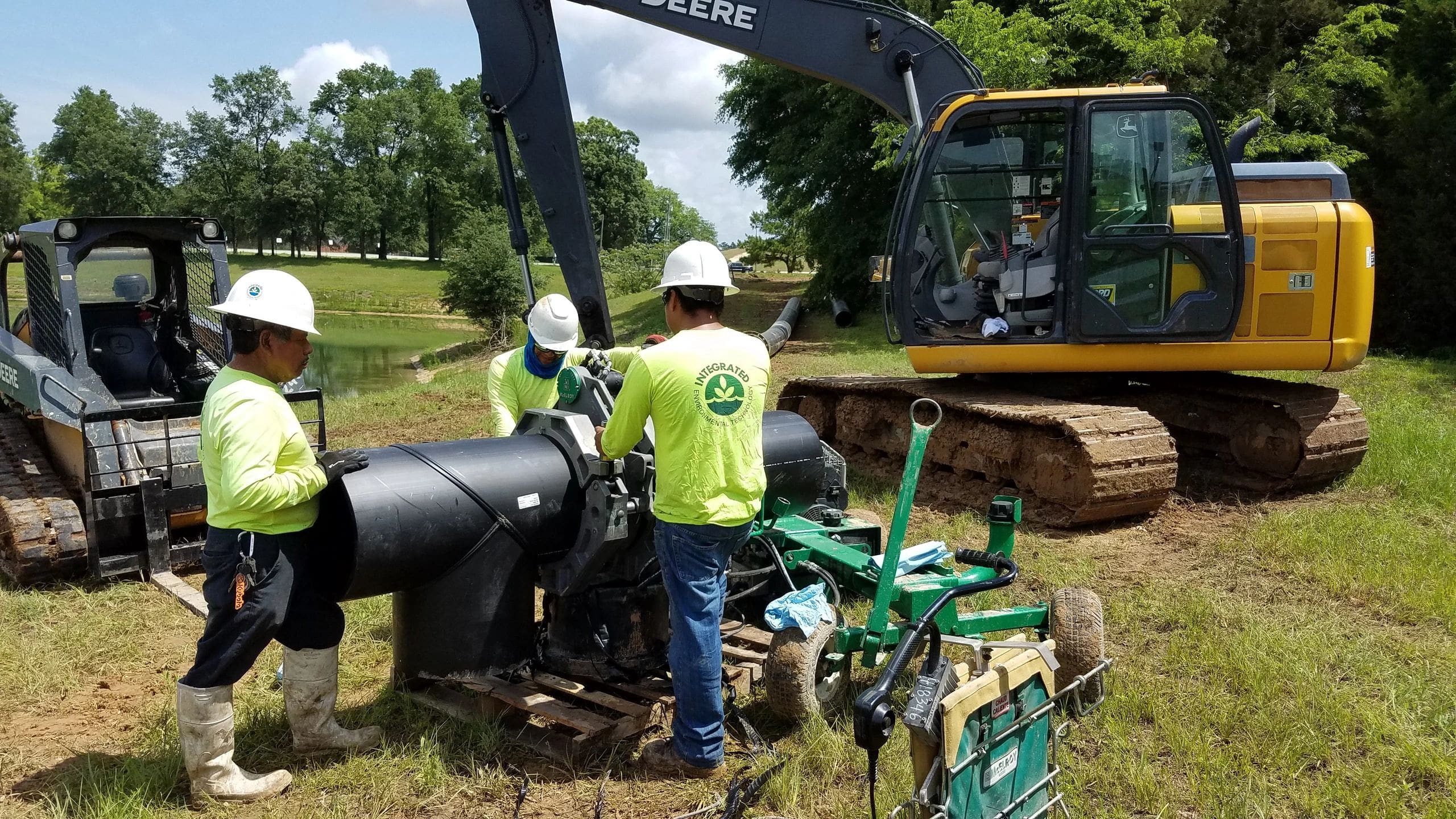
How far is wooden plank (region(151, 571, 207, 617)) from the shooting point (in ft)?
19.3

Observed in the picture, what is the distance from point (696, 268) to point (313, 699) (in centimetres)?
207

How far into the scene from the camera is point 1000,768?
10.2 feet

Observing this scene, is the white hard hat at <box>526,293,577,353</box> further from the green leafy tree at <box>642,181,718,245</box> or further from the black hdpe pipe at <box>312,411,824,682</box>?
the green leafy tree at <box>642,181,718,245</box>

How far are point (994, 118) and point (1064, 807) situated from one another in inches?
216

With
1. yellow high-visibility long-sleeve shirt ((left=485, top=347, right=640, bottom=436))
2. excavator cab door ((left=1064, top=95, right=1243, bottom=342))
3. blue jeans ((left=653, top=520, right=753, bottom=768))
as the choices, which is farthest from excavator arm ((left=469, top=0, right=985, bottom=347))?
blue jeans ((left=653, top=520, right=753, bottom=768))

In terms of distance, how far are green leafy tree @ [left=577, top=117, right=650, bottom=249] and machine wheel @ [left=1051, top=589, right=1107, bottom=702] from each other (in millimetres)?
66272

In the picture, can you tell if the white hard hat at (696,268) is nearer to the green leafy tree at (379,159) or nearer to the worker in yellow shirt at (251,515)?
the worker in yellow shirt at (251,515)

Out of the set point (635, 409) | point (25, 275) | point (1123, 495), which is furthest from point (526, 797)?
point (25, 275)

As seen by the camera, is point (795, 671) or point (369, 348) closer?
point (795, 671)

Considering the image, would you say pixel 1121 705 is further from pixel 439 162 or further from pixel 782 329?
pixel 439 162

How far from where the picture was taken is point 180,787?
151 inches

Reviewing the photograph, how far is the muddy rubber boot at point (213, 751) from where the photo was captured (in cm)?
359

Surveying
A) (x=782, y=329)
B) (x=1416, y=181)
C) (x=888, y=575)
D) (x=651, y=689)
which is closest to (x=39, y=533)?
(x=651, y=689)

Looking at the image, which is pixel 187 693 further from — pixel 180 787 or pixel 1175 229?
pixel 1175 229
